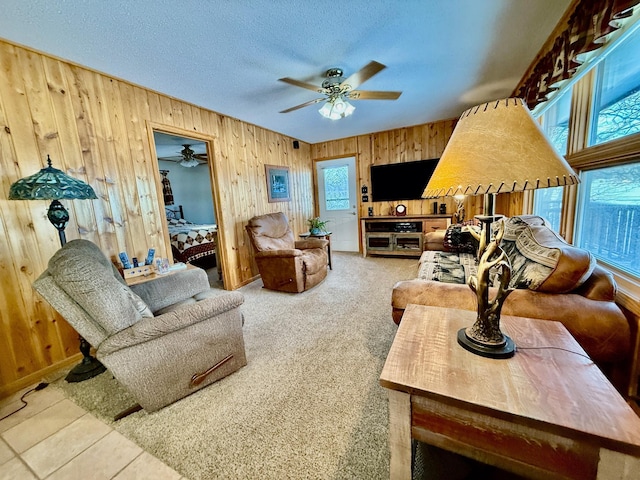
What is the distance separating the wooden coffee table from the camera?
2.03 feet

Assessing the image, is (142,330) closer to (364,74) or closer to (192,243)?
(364,74)

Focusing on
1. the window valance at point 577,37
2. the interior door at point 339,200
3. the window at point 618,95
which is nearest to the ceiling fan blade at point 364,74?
the window valance at point 577,37

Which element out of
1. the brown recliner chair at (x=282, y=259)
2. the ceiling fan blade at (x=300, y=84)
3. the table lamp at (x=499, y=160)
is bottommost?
the brown recliner chair at (x=282, y=259)

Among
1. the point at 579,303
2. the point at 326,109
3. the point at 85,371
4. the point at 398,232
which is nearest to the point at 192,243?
the point at 85,371

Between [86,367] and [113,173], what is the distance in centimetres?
166

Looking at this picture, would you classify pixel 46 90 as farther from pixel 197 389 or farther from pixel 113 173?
pixel 197 389

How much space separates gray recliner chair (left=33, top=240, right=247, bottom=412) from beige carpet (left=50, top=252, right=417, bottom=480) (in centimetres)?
16

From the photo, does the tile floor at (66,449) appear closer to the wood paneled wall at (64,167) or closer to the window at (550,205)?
the wood paneled wall at (64,167)

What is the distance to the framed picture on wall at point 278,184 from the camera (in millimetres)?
4321

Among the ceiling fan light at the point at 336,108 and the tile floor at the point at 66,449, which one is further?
the ceiling fan light at the point at 336,108

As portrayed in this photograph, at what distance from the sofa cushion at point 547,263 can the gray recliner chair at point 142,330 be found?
1737 millimetres

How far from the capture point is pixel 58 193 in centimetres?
160

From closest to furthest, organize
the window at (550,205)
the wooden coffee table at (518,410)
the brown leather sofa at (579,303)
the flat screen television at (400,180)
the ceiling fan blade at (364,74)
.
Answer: the wooden coffee table at (518,410) < the brown leather sofa at (579,303) < the ceiling fan blade at (364,74) < the window at (550,205) < the flat screen television at (400,180)

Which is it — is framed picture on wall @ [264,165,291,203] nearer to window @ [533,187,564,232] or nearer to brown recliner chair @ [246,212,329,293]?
brown recliner chair @ [246,212,329,293]
